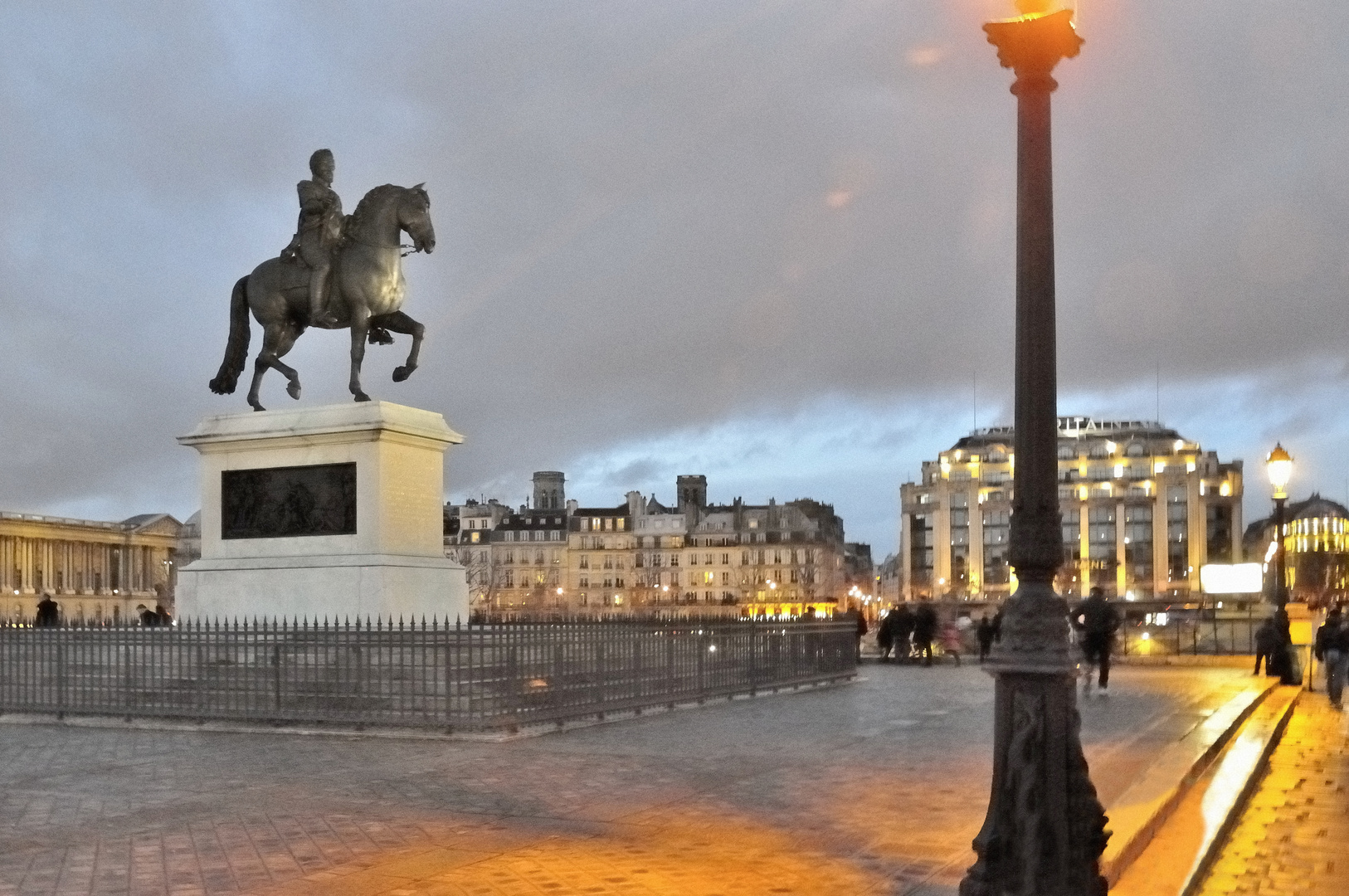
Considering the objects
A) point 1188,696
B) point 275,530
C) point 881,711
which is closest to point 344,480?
point 275,530

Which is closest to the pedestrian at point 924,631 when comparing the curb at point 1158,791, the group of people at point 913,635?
the group of people at point 913,635

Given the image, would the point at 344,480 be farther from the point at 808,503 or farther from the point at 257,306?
the point at 808,503

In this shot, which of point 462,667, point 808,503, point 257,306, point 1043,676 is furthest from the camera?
point 808,503

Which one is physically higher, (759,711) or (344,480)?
(344,480)

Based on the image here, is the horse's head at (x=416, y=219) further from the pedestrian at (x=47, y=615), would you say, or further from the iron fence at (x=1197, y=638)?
the iron fence at (x=1197, y=638)

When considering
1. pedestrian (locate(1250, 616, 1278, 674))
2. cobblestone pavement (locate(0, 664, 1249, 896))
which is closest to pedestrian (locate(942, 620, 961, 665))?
pedestrian (locate(1250, 616, 1278, 674))

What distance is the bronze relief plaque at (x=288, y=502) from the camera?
20.2m

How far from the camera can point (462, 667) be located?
17047 millimetres

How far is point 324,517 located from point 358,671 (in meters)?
3.76

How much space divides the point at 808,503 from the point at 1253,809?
508 feet

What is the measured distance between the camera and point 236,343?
2281 cm

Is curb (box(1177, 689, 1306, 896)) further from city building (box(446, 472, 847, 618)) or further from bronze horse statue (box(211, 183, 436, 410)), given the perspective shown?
city building (box(446, 472, 847, 618))

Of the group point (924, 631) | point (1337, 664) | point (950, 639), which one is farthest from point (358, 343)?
point (950, 639)

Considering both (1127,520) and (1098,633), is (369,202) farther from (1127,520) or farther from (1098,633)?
(1127,520)
